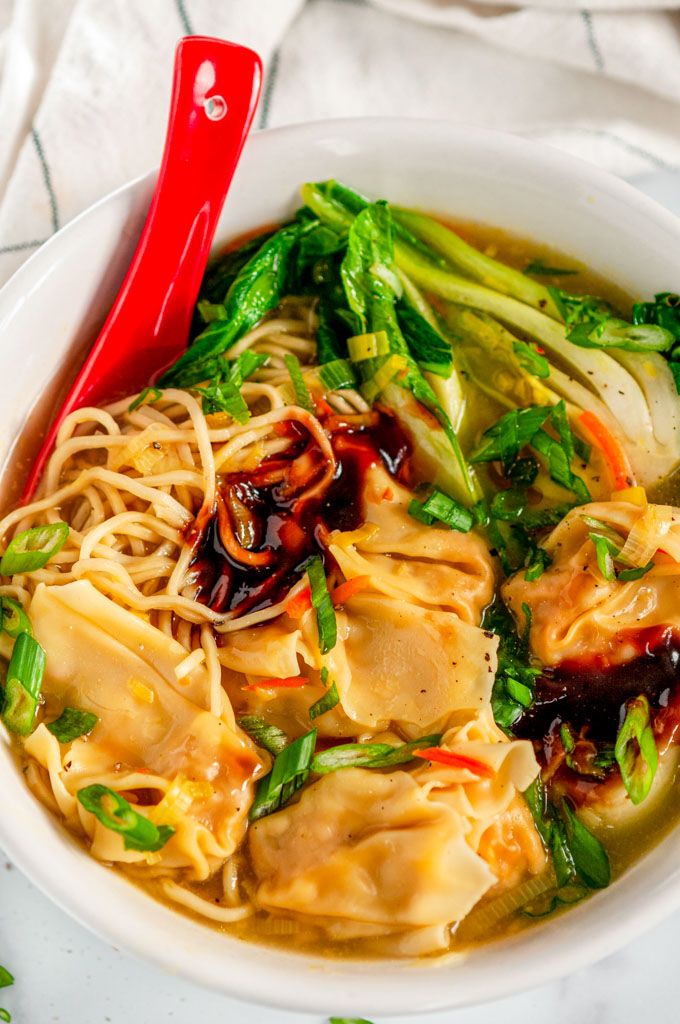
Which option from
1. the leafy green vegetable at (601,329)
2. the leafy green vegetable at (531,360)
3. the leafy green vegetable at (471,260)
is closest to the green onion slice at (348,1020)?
the leafy green vegetable at (531,360)

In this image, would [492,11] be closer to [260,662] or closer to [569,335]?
[569,335]

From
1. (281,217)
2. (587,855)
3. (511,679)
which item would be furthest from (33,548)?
(587,855)

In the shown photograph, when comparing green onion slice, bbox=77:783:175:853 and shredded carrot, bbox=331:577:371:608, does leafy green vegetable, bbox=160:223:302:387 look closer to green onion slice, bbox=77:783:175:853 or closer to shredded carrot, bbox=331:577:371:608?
shredded carrot, bbox=331:577:371:608

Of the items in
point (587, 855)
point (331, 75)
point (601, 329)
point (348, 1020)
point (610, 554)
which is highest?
point (331, 75)

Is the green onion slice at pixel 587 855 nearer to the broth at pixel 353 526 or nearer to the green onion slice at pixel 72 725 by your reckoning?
the broth at pixel 353 526

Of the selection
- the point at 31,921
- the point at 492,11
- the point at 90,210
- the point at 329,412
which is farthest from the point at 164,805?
the point at 492,11

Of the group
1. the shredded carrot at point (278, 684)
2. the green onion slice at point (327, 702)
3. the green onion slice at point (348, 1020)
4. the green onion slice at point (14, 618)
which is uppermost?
the green onion slice at point (14, 618)

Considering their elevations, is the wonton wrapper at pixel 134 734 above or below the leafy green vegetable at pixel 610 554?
below

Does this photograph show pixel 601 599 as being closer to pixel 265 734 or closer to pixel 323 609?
pixel 323 609
